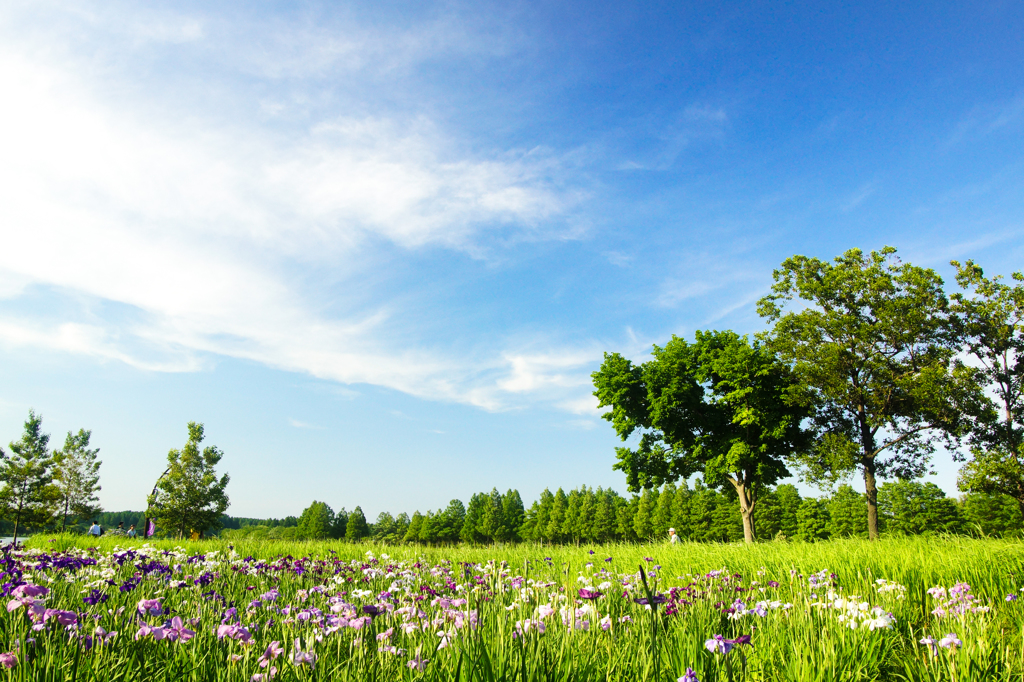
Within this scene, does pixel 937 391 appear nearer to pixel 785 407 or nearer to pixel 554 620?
pixel 785 407

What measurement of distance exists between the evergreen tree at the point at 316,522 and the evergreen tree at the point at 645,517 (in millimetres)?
49659

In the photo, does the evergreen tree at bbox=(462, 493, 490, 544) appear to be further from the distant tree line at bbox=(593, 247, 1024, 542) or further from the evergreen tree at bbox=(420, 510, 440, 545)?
the distant tree line at bbox=(593, 247, 1024, 542)

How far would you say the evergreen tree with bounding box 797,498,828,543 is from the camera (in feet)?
173

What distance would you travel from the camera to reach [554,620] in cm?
386

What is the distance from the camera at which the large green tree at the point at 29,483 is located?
127ft

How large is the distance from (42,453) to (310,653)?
5348cm

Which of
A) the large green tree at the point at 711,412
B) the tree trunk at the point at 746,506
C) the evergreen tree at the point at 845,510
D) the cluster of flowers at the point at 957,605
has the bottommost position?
the evergreen tree at the point at 845,510

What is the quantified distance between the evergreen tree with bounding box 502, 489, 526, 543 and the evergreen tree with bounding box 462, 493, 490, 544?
346cm

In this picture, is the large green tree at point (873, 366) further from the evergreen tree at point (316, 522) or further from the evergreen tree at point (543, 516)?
the evergreen tree at point (316, 522)

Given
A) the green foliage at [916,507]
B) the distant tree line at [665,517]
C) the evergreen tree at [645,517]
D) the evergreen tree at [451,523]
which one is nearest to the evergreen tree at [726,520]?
the distant tree line at [665,517]

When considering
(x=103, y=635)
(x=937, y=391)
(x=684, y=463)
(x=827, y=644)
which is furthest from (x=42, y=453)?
(x=937, y=391)

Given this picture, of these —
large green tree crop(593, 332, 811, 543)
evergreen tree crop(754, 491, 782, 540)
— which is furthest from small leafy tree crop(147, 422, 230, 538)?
evergreen tree crop(754, 491, 782, 540)

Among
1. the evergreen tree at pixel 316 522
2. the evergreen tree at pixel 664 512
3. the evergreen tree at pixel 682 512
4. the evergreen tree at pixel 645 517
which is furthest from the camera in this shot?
the evergreen tree at pixel 316 522

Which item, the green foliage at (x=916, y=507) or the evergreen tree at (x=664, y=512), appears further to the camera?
the evergreen tree at (x=664, y=512)
